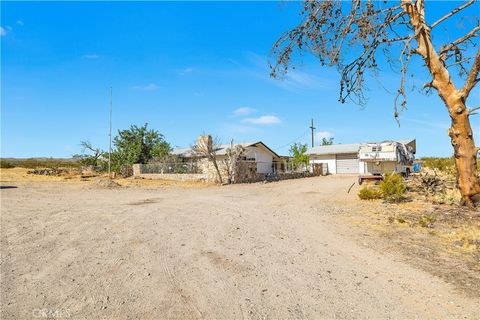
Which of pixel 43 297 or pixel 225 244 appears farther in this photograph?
pixel 225 244

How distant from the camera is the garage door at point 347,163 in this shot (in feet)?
131

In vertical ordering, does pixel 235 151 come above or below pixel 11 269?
above

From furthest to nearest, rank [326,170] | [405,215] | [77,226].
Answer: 1. [326,170]
2. [405,215]
3. [77,226]

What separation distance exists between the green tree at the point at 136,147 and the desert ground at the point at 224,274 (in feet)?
107

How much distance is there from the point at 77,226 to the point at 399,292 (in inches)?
297

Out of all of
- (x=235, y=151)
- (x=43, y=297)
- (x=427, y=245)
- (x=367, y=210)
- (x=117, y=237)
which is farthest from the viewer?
(x=235, y=151)

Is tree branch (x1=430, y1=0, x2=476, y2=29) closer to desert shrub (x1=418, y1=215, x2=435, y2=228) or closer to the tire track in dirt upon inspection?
desert shrub (x1=418, y1=215, x2=435, y2=228)

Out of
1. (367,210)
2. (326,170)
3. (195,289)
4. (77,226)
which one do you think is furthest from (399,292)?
(326,170)

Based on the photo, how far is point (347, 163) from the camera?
40.7 metres

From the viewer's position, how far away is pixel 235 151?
1053 inches

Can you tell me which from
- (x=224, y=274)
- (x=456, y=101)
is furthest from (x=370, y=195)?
(x=224, y=274)

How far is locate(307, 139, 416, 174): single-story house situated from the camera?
39875 millimetres

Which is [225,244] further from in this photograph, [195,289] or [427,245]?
[427,245]

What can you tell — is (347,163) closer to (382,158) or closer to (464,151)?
(382,158)
